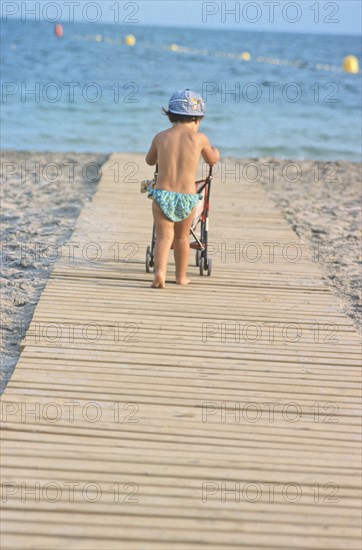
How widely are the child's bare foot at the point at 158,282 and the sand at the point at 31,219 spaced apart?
0.87 m

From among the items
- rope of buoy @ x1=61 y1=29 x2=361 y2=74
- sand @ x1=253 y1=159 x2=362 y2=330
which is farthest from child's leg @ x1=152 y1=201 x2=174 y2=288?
rope of buoy @ x1=61 y1=29 x2=361 y2=74

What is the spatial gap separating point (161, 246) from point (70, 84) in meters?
23.5

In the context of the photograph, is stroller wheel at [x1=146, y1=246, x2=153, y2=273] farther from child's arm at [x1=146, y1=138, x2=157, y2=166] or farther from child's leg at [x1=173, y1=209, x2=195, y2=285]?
child's arm at [x1=146, y1=138, x2=157, y2=166]

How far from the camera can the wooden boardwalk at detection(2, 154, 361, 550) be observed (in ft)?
10.9

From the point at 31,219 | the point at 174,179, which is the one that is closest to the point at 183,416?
the point at 174,179

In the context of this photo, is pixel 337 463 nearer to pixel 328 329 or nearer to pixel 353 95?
pixel 328 329

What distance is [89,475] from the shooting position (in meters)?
3.59

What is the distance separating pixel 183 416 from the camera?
13.6 feet

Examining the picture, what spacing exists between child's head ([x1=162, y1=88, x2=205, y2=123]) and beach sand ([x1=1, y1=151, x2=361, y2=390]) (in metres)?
1.67

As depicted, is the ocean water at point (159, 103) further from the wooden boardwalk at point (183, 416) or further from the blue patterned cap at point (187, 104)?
the wooden boardwalk at point (183, 416)

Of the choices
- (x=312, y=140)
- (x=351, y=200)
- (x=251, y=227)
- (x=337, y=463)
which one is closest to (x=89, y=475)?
(x=337, y=463)

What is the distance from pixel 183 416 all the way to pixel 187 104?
257 cm

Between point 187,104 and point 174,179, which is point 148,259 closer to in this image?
point 174,179

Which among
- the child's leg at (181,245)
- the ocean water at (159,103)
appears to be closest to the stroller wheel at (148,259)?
the child's leg at (181,245)
